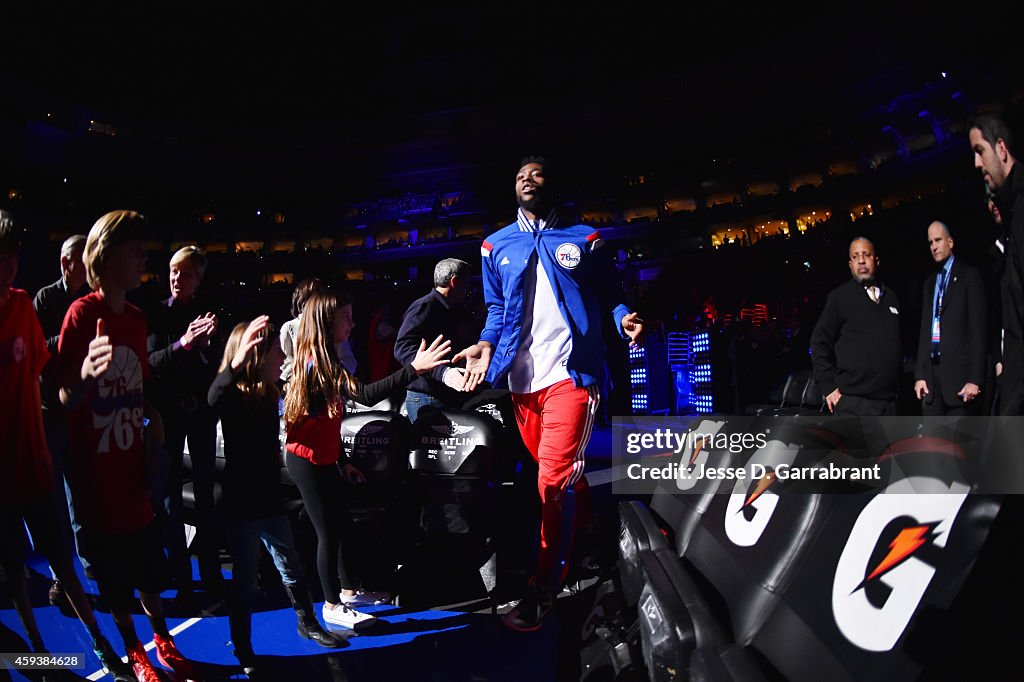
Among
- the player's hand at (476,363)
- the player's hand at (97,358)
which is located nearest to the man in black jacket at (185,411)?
the player's hand at (97,358)

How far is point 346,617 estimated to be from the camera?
2.90 metres

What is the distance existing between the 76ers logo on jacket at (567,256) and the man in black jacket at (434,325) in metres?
0.92

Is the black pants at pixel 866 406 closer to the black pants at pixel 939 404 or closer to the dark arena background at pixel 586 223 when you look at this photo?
the black pants at pixel 939 404

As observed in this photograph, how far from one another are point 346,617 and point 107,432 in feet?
4.83

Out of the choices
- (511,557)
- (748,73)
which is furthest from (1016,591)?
(748,73)

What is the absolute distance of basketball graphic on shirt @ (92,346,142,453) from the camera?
6.98 ft

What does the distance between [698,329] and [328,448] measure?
8977 millimetres

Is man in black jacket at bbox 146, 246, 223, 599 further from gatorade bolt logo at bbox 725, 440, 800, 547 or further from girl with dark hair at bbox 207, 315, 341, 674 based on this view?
gatorade bolt logo at bbox 725, 440, 800, 547

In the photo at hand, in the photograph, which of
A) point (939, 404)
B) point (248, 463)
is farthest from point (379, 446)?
point (939, 404)

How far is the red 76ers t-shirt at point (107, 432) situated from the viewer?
209cm

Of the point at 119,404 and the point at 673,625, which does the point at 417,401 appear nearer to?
the point at 119,404

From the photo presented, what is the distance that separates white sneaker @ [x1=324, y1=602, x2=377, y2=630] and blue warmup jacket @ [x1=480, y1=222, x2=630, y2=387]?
1.36 m

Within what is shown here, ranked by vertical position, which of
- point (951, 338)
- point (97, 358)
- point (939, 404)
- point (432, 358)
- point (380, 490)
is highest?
point (97, 358)

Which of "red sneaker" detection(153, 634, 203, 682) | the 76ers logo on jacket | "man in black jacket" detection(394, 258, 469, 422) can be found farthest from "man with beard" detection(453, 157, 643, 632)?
"red sneaker" detection(153, 634, 203, 682)
